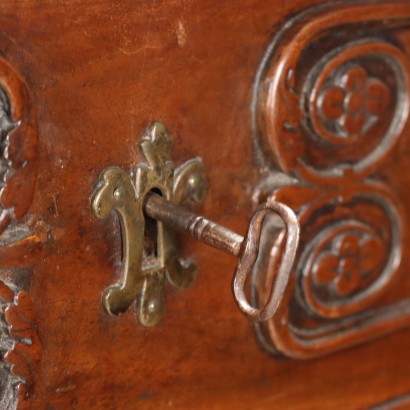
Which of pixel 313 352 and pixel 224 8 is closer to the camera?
pixel 224 8

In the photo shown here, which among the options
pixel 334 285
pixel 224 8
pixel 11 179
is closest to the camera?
pixel 11 179

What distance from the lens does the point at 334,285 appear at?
2.89 feet

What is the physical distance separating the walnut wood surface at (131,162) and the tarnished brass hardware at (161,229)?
0.01 metres

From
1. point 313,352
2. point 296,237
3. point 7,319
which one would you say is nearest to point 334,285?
point 313,352

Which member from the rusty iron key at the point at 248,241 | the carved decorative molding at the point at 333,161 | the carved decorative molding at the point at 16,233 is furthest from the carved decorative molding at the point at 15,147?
the carved decorative molding at the point at 333,161

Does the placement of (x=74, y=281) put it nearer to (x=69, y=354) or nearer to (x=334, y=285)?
(x=69, y=354)

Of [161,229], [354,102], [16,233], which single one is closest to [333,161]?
[354,102]

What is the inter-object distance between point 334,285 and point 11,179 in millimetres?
400

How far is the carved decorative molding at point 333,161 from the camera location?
787 mm

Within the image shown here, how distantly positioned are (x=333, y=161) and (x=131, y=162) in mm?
242

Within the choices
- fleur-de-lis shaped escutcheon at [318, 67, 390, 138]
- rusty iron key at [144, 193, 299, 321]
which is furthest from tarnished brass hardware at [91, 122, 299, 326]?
fleur-de-lis shaped escutcheon at [318, 67, 390, 138]

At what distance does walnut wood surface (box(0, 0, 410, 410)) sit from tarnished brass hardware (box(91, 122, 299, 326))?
0.5 inches

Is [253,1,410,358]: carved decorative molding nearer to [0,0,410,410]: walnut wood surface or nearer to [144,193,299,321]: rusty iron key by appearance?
[0,0,410,410]: walnut wood surface

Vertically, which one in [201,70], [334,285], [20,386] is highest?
[201,70]
